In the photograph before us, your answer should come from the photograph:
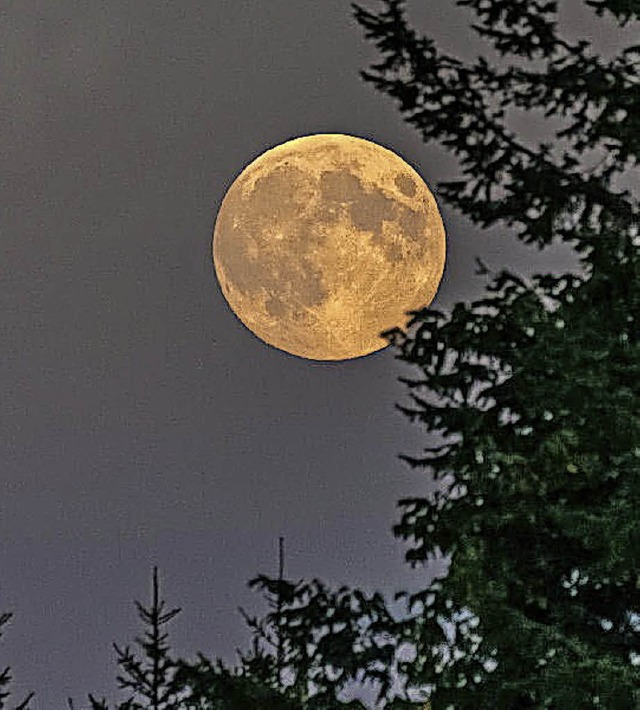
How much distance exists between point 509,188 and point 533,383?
2440 millimetres

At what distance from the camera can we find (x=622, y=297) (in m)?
11.0

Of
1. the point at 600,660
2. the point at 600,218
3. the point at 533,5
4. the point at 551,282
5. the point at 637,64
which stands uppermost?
the point at 533,5

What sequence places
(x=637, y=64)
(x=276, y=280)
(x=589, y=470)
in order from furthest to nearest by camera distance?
(x=276, y=280) < (x=637, y=64) < (x=589, y=470)

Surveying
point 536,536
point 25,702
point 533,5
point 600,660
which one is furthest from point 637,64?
point 25,702

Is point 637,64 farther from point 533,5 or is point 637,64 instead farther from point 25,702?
point 25,702

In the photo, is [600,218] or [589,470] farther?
[600,218]

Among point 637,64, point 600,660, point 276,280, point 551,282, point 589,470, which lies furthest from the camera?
point 276,280

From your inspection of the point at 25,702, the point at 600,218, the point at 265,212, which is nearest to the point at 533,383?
the point at 600,218

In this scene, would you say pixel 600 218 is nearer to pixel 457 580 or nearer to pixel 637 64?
pixel 637 64

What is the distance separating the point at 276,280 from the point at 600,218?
277cm

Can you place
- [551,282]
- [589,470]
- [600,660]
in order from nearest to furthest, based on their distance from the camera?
[600,660]
[589,470]
[551,282]

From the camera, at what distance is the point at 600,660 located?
9.66 meters

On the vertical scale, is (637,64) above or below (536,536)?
above

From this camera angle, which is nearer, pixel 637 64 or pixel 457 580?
pixel 457 580
